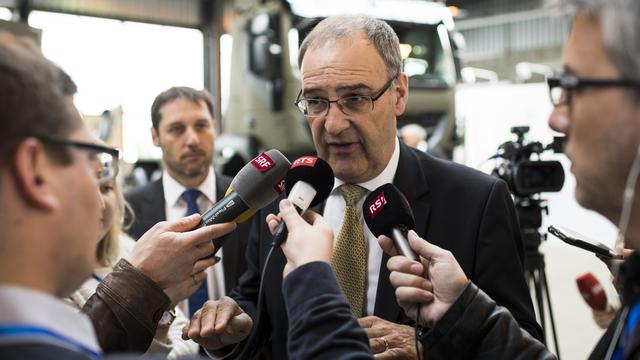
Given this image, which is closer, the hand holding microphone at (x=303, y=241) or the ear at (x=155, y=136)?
the hand holding microphone at (x=303, y=241)

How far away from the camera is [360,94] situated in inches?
78.7

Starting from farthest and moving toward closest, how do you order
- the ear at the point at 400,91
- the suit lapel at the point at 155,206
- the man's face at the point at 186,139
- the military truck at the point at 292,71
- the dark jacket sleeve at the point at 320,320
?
the military truck at the point at 292,71, the man's face at the point at 186,139, the suit lapel at the point at 155,206, the ear at the point at 400,91, the dark jacket sleeve at the point at 320,320

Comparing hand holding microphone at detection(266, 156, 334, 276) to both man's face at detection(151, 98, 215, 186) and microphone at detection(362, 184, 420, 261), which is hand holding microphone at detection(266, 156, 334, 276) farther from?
man's face at detection(151, 98, 215, 186)

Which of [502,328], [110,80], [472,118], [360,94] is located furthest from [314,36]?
[110,80]

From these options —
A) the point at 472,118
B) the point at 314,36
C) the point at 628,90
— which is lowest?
the point at 472,118

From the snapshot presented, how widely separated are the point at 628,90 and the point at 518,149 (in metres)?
1.89

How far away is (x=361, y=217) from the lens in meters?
1.95

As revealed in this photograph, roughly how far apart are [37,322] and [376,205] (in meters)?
0.83

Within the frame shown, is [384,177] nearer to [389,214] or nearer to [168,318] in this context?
[389,214]

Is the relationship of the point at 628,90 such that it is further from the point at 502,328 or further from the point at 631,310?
the point at 502,328

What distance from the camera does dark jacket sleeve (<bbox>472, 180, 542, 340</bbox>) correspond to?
1810 mm

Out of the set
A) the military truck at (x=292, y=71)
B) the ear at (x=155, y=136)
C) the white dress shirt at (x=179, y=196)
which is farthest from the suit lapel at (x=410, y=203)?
the military truck at (x=292, y=71)

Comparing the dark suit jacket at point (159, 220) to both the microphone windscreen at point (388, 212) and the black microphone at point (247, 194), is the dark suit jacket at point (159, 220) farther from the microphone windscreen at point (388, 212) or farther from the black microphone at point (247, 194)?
the microphone windscreen at point (388, 212)

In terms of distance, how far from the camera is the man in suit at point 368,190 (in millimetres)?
1846
